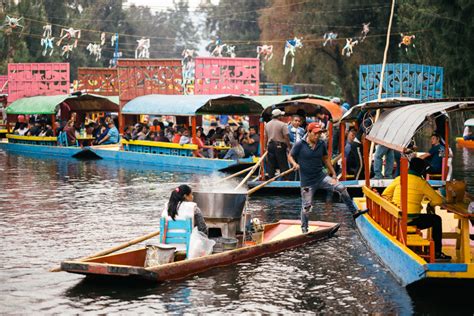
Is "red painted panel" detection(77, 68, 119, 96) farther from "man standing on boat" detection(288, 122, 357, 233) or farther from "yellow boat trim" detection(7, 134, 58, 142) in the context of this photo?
"man standing on boat" detection(288, 122, 357, 233)

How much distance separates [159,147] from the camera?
3138 cm

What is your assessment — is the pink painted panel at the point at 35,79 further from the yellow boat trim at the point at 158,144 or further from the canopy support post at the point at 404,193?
the canopy support post at the point at 404,193

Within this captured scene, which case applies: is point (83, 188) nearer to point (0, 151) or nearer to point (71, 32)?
point (0, 151)

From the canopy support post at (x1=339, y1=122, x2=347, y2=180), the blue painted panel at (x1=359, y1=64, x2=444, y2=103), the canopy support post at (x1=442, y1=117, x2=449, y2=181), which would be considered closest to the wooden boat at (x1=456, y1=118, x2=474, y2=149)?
the blue painted panel at (x1=359, y1=64, x2=444, y2=103)

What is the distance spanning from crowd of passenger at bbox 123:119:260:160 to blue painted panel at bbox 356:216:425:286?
1310 centimetres

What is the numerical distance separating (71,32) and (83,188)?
29364 mm

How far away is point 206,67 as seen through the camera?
36.6 metres

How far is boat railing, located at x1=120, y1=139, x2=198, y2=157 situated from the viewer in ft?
97.7

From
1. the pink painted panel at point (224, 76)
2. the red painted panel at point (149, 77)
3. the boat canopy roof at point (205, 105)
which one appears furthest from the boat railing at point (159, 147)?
the pink painted panel at point (224, 76)

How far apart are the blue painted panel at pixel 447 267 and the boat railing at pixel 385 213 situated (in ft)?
3.14

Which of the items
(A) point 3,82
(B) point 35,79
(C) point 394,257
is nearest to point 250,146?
(C) point 394,257

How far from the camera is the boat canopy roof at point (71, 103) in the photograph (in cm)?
3800

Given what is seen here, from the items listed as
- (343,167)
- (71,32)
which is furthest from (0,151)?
(343,167)

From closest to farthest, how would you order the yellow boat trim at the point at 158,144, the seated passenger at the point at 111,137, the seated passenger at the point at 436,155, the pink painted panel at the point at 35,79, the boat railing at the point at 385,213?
the boat railing at the point at 385,213 → the seated passenger at the point at 436,155 → the yellow boat trim at the point at 158,144 → the seated passenger at the point at 111,137 → the pink painted panel at the point at 35,79
